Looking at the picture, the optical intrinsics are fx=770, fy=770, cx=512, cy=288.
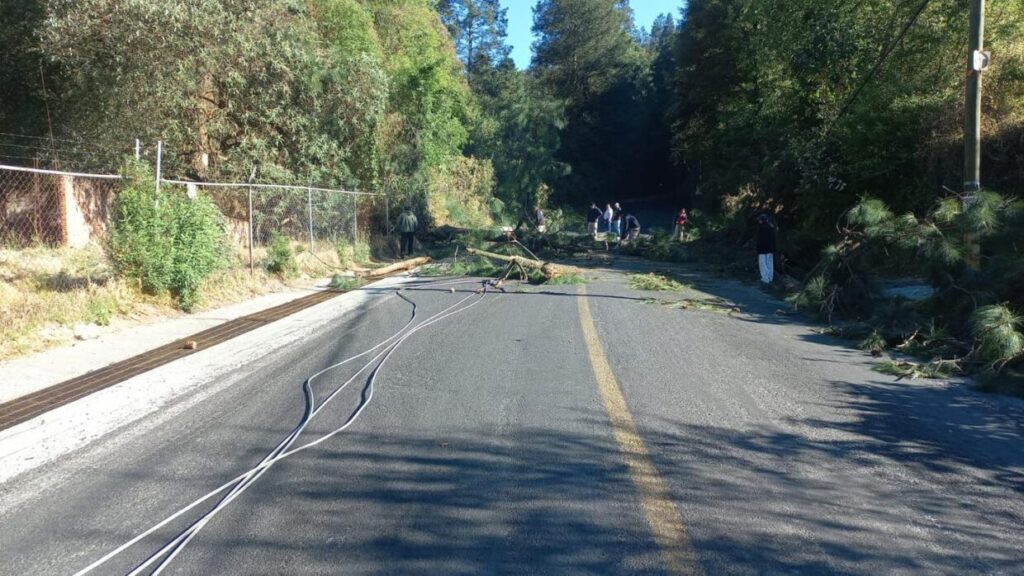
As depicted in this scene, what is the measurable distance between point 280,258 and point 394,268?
12.9 ft

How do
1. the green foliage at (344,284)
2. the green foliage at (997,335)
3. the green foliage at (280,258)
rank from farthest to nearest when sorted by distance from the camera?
the green foliage at (280,258) → the green foliage at (344,284) → the green foliage at (997,335)

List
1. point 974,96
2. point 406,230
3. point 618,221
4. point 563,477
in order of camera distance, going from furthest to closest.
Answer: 1. point 618,221
2. point 406,230
3. point 974,96
4. point 563,477

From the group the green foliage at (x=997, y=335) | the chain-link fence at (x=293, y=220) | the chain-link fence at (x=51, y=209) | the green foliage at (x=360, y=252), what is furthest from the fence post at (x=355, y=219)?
the green foliage at (x=997, y=335)

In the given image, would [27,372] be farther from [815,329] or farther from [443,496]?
[815,329]

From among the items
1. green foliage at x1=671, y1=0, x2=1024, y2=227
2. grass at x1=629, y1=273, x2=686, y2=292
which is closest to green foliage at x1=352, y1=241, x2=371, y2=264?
grass at x1=629, y1=273, x2=686, y2=292

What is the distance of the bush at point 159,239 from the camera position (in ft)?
38.7

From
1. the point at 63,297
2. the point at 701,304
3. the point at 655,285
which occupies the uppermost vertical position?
the point at 63,297

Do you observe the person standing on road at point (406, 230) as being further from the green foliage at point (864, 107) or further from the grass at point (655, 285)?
the green foliage at point (864, 107)

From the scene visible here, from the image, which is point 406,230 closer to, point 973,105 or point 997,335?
point 973,105

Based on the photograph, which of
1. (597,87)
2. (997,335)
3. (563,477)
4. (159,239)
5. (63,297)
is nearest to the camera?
(563,477)

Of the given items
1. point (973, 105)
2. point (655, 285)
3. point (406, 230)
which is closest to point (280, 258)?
point (406, 230)

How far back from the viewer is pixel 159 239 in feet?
39.8

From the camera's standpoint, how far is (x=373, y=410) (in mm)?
6680

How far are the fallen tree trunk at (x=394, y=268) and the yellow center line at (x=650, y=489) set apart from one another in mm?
12312
